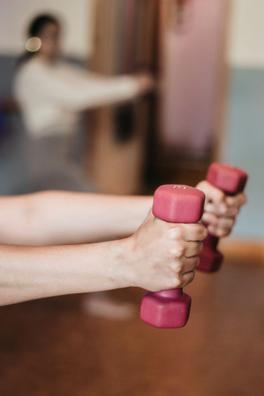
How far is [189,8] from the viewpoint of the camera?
481cm

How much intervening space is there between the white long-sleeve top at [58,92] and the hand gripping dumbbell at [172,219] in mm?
1723

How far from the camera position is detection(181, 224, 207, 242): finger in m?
0.74

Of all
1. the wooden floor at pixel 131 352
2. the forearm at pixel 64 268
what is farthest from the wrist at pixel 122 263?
the wooden floor at pixel 131 352

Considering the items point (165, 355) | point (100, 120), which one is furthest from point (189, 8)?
point (165, 355)

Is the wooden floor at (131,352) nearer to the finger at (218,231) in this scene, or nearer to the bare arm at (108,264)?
the finger at (218,231)

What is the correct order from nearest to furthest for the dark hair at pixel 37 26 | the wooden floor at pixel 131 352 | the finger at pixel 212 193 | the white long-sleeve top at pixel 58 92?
1. the finger at pixel 212 193
2. the wooden floor at pixel 131 352
3. the white long-sleeve top at pixel 58 92
4. the dark hair at pixel 37 26

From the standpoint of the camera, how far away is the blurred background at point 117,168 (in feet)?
5.90

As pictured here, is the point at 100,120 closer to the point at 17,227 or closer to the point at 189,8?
the point at 17,227

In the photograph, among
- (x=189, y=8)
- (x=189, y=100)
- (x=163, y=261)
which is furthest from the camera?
(x=189, y=100)

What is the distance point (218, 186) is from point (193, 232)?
0.35m

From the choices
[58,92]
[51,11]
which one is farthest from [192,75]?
[58,92]

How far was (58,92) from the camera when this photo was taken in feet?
7.91

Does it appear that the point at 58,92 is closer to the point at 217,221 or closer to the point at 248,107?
the point at 248,107

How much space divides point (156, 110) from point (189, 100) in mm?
346
